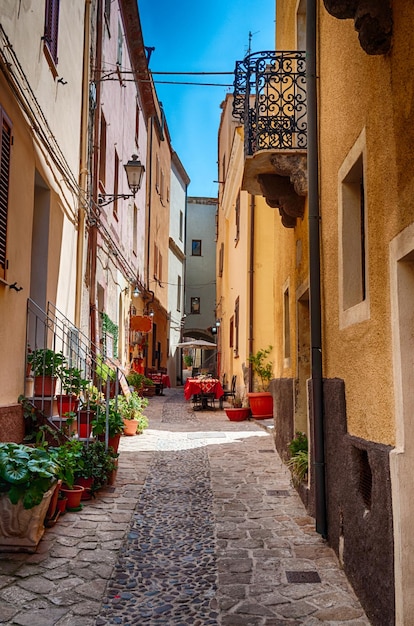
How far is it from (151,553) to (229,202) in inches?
696

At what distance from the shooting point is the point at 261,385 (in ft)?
47.9

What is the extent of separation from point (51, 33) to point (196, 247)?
31540mm

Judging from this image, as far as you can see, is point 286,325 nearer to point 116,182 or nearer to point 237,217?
point 116,182

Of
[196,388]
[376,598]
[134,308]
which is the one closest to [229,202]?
[134,308]

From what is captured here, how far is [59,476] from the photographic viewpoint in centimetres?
488

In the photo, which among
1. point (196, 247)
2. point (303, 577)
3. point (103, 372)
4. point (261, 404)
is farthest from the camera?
point (196, 247)

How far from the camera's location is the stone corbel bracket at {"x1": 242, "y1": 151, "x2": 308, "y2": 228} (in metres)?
6.88

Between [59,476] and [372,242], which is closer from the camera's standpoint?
[372,242]

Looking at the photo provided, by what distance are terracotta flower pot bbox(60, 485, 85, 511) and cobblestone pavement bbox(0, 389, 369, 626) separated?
3.8 inches

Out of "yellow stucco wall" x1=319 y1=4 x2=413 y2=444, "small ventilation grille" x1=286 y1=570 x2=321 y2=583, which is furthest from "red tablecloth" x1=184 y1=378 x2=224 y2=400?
"small ventilation grille" x1=286 y1=570 x2=321 y2=583

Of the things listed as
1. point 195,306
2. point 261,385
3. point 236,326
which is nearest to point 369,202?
point 261,385

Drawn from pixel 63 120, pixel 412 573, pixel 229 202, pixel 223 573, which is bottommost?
pixel 223 573

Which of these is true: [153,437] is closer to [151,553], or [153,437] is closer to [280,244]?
[280,244]

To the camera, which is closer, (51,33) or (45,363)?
(45,363)
